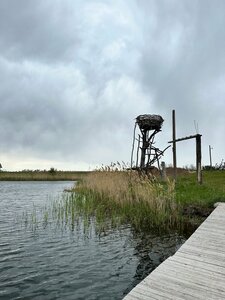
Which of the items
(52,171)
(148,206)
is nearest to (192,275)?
(148,206)

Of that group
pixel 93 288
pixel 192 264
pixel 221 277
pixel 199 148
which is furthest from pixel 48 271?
pixel 199 148

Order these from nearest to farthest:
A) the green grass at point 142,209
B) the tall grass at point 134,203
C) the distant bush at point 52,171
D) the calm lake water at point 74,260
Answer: the calm lake water at point 74,260 → the green grass at point 142,209 → the tall grass at point 134,203 → the distant bush at point 52,171

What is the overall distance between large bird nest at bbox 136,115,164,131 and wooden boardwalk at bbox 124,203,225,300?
17.7 metres

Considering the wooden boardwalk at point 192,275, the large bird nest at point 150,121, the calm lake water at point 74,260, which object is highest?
the large bird nest at point 150,121

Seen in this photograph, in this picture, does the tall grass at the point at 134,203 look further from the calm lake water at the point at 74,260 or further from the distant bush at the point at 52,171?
the distant bush at the point at 52,171

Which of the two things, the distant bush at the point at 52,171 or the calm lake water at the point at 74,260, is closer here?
the calm lake water at the point at 74,260

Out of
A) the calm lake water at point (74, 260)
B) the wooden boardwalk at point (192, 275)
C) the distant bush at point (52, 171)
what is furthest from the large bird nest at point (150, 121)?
the distant bush at point (52, 171)

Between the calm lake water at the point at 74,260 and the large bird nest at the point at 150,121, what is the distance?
14.5 m

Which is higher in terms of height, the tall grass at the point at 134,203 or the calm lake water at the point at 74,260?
the tall grass at the point at 134,203

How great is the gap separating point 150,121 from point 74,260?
1811 cm

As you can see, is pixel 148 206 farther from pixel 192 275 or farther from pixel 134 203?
pixel 192 275

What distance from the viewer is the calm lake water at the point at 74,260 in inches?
267

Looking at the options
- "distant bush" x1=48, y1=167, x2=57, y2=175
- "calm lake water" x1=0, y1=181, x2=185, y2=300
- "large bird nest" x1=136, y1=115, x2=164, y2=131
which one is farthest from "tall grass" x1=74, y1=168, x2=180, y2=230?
"distant bush" x1=48, y1=167, x2=57, y2=175

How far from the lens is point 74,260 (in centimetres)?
865
